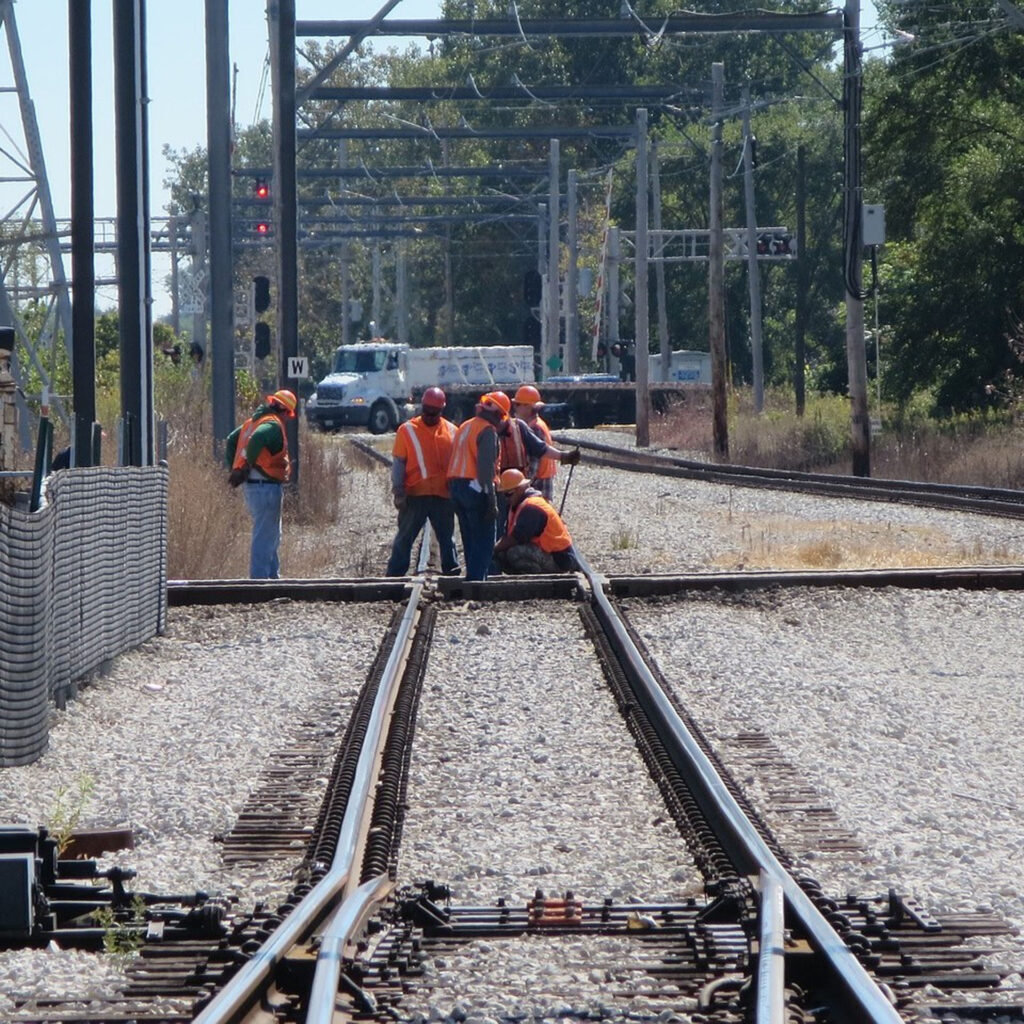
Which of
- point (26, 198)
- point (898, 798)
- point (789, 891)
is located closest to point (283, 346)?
point (26, 198)

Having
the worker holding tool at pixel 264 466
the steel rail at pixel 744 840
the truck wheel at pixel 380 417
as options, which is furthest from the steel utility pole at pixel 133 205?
the truck wheel at pixel 380 417

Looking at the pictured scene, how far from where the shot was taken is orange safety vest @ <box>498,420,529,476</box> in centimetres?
1673

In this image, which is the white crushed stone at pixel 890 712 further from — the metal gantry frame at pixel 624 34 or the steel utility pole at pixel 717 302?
the steel utility pole at pixel 717 302

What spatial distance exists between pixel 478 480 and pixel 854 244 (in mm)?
17436

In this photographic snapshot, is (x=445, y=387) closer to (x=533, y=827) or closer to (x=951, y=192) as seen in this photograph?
(x=951, y=192)

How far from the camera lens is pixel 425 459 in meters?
16.4

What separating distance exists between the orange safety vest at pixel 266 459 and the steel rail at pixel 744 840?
19.2ft

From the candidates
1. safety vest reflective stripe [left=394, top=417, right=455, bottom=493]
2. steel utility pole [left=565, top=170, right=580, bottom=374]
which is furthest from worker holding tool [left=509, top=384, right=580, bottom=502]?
steel utility pole [left=565, top=170, right=580, bottom=374]

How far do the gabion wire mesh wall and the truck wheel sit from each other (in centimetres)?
4396

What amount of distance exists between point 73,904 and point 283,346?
1941cm

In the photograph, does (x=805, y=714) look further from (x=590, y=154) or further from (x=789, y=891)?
(x=590, y=154)

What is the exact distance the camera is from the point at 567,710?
32.4 ft

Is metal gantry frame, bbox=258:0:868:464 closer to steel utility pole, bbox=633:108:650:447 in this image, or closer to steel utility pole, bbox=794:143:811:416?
steel utility pole, bbox=633:108:650:447

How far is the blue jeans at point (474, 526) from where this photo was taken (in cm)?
1559
